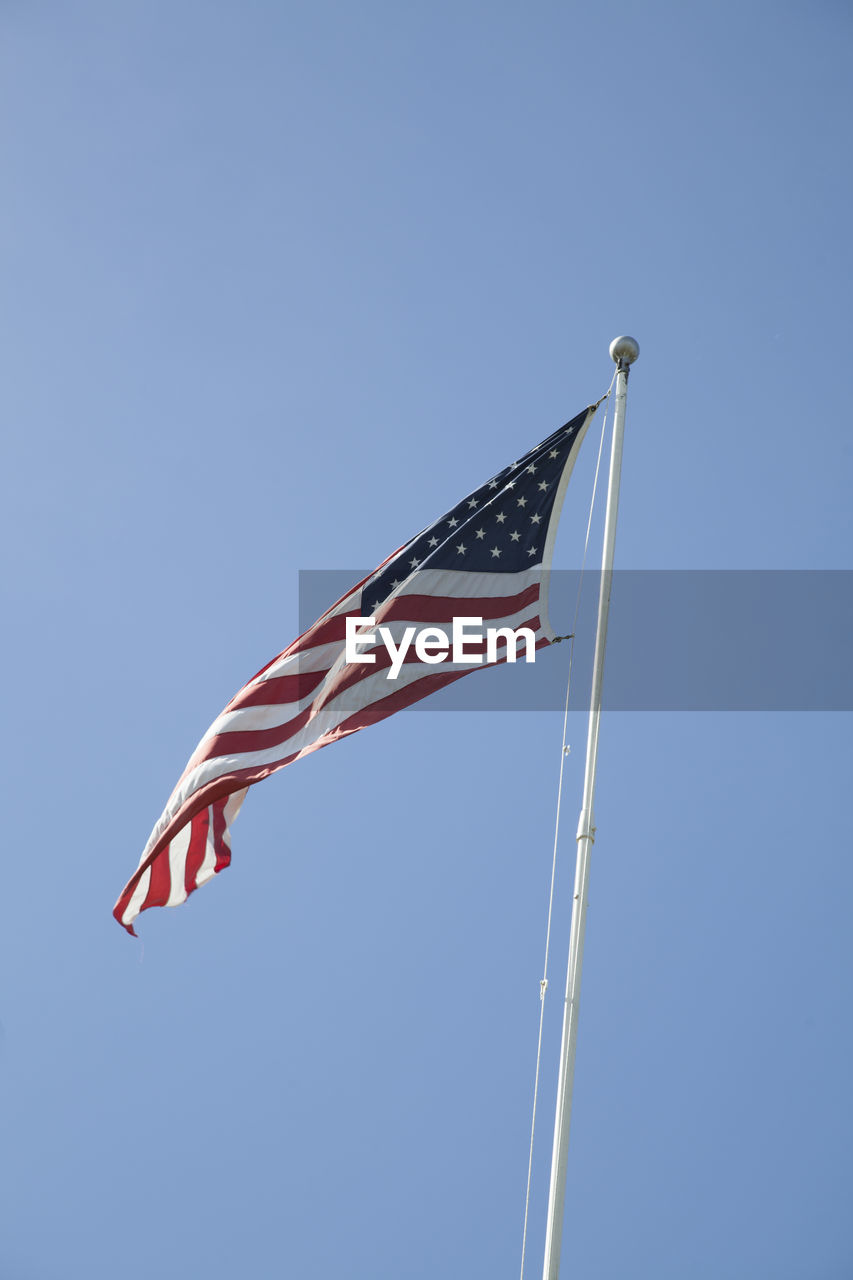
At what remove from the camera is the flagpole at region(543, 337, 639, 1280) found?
1280cm

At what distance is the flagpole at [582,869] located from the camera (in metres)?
12.8

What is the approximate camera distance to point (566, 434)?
1606 centimetres

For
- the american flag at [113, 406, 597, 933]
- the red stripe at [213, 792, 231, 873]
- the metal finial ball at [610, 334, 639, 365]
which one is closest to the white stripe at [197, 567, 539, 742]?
the american flag at [113, 406, 597, 933]

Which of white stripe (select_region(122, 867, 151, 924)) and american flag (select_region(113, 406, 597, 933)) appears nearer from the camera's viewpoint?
american flag (select_region(113, 406, 597, 933))

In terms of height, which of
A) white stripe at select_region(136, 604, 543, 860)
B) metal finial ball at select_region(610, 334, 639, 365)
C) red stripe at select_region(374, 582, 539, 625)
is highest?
metal finial ball at select_region(610, 334, 639, 365)

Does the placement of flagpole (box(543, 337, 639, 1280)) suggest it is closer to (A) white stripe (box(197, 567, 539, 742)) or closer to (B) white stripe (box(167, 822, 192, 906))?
(A) white stripe (box(197, 567, 539, 742))

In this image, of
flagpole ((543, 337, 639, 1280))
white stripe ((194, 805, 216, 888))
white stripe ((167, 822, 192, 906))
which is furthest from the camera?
white stripe ((194, 805, 216, 888))


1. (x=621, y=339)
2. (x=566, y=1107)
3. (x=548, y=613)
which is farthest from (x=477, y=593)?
(x=566, y=1107)

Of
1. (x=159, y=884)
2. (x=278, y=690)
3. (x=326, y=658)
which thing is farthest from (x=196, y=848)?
(x=326, y=658)

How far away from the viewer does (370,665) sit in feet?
49.3

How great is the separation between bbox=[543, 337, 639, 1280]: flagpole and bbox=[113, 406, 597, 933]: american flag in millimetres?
717

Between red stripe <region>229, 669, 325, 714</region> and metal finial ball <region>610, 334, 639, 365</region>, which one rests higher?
metal finial ball <region>610, 334, 639, 365</region>

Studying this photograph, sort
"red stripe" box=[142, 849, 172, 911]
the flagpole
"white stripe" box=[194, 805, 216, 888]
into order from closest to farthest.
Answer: the flagpole, "red stripe" box=[142, 849, 172, 911], "white stripe" box=[194, 805, 216, 888]

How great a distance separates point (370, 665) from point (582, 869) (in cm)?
294
